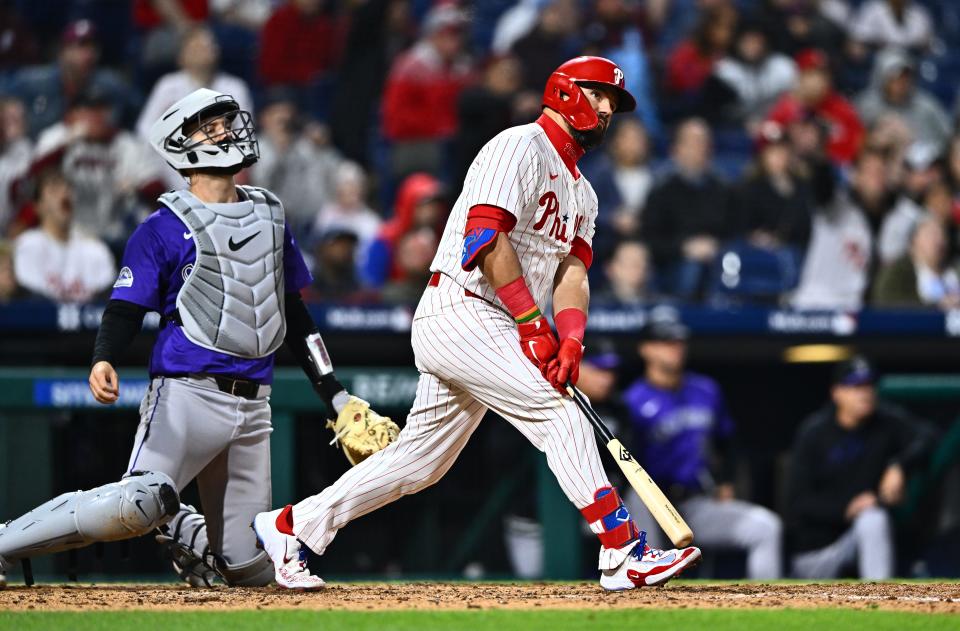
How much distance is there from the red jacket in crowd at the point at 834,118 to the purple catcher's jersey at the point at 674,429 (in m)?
3.16

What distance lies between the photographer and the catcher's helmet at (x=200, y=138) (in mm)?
4332

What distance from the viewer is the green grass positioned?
340 cm

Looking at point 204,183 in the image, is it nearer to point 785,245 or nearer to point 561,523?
point 561,523

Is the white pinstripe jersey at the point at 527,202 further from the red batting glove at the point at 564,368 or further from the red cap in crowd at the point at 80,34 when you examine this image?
the red cap in crowd at the point at 80,34

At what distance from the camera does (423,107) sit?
9258 millimetres

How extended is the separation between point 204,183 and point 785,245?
4.71 metres

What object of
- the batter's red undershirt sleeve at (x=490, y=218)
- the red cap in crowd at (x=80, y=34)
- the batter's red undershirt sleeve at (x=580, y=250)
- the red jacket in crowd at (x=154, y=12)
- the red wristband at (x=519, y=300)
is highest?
the red jacket in crowd at (x=154, y=12)

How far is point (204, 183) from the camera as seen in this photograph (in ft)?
14.4

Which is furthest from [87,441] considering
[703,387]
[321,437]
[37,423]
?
[703,387]

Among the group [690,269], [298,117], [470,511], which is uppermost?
[298,117]

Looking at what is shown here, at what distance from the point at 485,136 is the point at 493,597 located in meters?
5.20

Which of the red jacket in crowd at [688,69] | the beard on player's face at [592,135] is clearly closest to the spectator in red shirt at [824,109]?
the red jacket in crowd at [688,69]

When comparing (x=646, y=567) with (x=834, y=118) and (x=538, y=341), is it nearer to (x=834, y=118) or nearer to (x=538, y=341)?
(x=538, y=341)

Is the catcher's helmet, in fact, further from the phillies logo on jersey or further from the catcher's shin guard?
the catcher's shin guard
